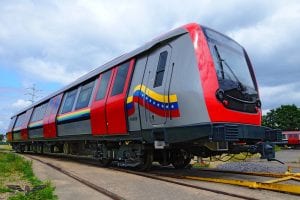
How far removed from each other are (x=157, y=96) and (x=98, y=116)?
3.68 meters

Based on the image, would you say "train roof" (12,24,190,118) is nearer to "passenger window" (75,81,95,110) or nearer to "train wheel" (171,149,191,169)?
"passenger window" (75,81,95,110)

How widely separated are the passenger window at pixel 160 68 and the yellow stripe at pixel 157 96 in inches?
9.4

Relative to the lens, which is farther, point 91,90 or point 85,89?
point 85,89

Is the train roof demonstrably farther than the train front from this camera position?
Yes

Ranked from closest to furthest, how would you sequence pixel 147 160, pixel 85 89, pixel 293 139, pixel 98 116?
1. pixel 147 160
2. pixel 98 116
3. pixel 85 89
4. pixel 293 139

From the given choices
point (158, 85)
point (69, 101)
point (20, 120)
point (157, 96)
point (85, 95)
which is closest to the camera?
point (157, 96)

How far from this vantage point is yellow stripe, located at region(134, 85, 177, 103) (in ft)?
32.1

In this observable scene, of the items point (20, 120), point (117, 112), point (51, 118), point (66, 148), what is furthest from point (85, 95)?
point (20, 120)

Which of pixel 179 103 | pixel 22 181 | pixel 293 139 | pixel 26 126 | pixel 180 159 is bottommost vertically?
pixel 22 181

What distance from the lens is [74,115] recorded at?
16078mm

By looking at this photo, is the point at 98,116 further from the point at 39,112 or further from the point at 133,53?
the point at 39,112

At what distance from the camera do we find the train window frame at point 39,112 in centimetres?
2225

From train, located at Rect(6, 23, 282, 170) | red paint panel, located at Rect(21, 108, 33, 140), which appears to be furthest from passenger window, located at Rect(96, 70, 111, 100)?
red paint panel, located at Rect(21, 108, 33, 140)

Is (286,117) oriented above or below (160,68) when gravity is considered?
above
